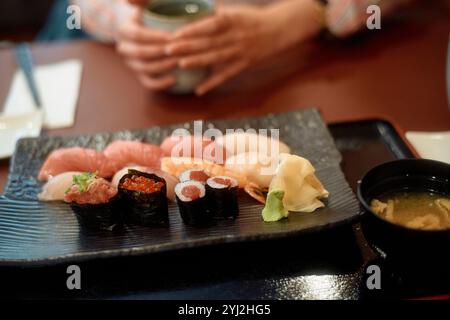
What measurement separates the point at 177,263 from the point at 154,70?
85cm

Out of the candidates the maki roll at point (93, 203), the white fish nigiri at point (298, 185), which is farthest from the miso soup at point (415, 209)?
the maki roll at point (93, 203)

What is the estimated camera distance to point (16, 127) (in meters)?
1.78

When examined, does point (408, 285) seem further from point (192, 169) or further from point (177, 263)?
point (192, 169)

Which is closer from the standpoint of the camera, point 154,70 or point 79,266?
point 79,266

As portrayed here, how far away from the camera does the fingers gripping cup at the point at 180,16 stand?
1.77 metres

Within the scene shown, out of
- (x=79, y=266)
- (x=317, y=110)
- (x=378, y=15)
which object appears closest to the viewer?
(x=79, y=266)

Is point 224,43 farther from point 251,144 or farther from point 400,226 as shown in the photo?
point 400,226

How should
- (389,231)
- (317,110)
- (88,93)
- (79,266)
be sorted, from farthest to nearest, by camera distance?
(88,93) → (317,110) → (79,266) → (389,231)

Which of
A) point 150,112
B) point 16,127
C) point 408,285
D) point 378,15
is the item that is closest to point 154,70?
point 150,112

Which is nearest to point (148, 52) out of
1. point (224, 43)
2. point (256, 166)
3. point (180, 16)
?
point (180, 16)

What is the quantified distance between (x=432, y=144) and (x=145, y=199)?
824mm

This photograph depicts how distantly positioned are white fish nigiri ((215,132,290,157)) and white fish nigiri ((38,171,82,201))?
429 millimetres

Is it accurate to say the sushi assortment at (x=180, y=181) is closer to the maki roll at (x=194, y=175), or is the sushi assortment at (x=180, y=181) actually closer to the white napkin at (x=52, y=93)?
the maki roll at (x=194, y=175)
